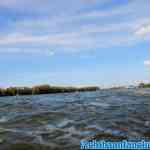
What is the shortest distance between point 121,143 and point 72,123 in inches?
130

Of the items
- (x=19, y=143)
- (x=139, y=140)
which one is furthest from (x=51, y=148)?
(x=139, y=140)

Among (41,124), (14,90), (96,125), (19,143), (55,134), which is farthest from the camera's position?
(14,90)

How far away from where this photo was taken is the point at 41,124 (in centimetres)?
1040

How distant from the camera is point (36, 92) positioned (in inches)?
1757

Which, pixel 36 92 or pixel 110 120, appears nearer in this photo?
pixel 110 120

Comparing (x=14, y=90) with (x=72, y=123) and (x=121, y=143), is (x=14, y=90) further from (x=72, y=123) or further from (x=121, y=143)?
(x=121, y=143)

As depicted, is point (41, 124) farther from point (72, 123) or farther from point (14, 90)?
point (14, 90)

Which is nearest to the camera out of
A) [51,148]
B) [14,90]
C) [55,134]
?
[51,148]

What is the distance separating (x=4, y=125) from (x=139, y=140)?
5.05m

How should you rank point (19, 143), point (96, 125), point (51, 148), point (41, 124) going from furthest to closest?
1. point (41, 124)
2. point (96, 125)
3. point (19, 143)
4. point (51, 148)

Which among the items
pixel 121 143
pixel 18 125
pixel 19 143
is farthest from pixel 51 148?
pixel 18 125

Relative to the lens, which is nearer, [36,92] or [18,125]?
[18,125]

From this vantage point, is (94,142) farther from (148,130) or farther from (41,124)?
(41,124)

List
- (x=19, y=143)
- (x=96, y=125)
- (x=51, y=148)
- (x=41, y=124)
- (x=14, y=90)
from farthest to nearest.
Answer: (x=14, y=90) → (x=41, y=124) → (x=96, y=125) → (x=19, y=143) → (x=51, y=148)
